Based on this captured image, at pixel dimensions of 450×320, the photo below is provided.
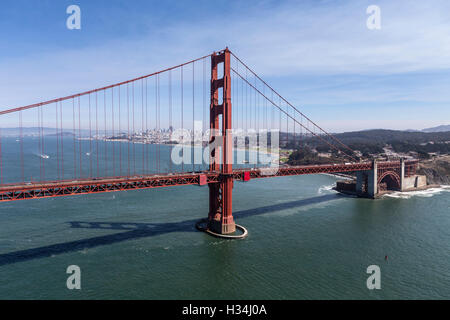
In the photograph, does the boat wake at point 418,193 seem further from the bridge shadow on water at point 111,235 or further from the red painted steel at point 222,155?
the red painted steel at point 222,155

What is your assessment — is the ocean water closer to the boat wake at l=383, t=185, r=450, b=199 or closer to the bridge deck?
the bridge deck

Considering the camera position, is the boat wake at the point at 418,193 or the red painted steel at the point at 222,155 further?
the boat wake at the point at 418,193

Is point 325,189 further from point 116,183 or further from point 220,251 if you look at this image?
point 116,183

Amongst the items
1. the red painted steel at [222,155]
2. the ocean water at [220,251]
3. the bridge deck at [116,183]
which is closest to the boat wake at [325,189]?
the ocean water at [220,251]

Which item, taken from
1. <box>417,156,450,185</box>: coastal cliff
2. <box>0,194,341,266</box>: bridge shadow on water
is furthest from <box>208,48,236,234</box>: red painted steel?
<box>417,156,450,185</box>: coastal cliff

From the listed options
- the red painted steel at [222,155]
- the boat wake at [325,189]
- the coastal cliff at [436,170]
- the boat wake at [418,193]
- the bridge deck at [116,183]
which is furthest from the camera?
the coastal cliff at [436,170]
